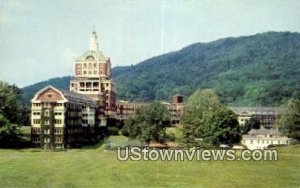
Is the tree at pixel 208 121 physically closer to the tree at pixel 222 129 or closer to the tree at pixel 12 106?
the tree at pixel 222 129

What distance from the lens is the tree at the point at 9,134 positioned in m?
7.17

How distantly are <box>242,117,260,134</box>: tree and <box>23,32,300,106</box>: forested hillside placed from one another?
0.22 metres

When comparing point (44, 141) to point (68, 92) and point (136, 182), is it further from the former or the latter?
point (136, 182)

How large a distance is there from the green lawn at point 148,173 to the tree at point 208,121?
2.32ft

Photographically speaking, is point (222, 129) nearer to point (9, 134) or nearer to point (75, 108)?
point (75, 108)

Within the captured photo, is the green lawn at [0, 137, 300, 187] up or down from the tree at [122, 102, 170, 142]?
down

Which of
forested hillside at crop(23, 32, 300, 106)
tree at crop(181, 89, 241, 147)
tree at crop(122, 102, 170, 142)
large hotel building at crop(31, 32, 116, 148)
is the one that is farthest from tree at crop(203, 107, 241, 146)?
large hotel building at crop(31, 32, 116, 148)

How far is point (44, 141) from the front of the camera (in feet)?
23.5

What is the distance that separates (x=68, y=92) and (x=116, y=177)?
130 cm

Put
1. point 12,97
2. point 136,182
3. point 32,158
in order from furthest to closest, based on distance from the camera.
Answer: point 12,97 < point 32,158 < point 136,182

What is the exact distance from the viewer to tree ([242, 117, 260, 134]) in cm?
759

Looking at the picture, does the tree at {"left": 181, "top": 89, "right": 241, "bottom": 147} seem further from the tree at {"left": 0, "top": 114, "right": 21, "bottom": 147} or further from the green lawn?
the tree at {"left": 0, "top": 114, "right": 21, "bottom": 147}

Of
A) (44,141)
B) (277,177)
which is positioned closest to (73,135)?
(44,141)

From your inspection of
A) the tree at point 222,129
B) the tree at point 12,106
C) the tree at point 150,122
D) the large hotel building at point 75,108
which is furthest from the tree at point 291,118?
the tree at point 12,106
